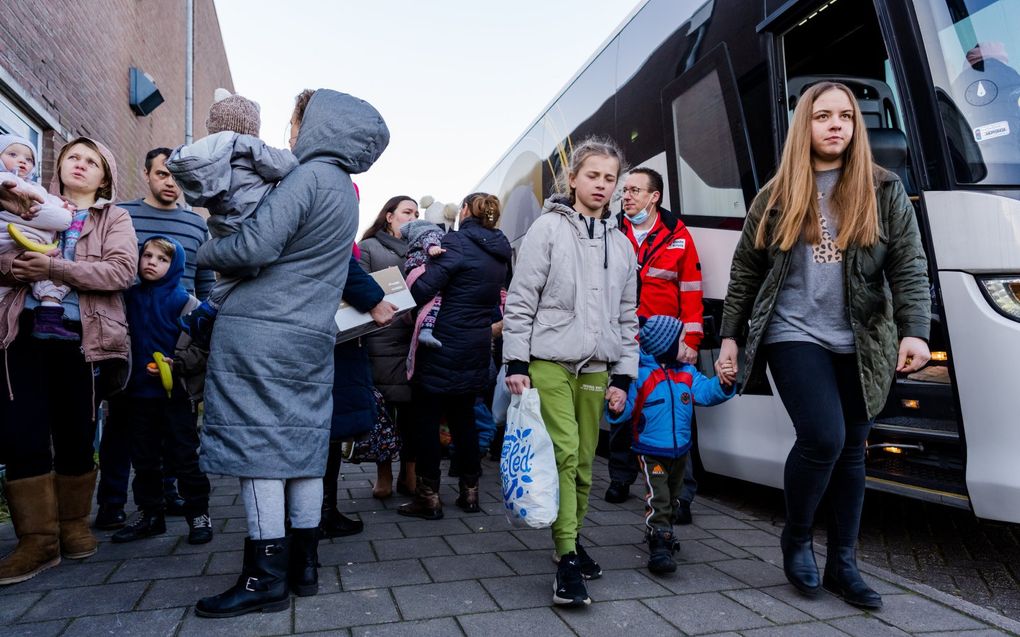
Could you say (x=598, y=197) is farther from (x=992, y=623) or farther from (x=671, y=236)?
(x=992, y=623)

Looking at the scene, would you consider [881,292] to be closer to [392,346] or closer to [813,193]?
[813,193]

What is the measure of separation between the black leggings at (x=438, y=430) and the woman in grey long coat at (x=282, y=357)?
135 centimetres

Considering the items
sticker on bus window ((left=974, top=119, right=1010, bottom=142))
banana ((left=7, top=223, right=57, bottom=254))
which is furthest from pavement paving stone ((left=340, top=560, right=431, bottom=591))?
sticker on bus window ((left=974, top=119, right=1010, bottom=142))

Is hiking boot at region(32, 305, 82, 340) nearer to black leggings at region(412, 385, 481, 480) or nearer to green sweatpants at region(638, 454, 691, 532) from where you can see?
black leggings at region(412, 385, 481, 480)

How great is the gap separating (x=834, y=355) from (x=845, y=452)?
1.25 feet

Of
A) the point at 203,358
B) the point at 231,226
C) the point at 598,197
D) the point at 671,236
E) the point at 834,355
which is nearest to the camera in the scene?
the point at 231,226

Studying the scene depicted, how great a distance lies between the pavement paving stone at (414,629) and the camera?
2.29 meters

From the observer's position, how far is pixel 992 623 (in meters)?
2.54

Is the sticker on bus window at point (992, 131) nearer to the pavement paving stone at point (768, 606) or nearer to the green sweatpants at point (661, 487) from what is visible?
the green sweatpants at point (661, 487)

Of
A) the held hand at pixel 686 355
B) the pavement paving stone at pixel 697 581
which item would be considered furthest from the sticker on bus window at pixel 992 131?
the pavement paving stone at pixel 697 581

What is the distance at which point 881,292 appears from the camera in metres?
2.69

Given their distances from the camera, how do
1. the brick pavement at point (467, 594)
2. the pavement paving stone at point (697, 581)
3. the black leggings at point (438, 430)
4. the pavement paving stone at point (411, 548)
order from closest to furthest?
1. the brick pavement at point (467, 594)
2. the pavement paving stone at point (697, 581)
3. the pavement paving stone at point (411, 548)
4. the black leggings at point (438, 430)

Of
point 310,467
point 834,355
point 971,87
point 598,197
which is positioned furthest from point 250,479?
point 971,87

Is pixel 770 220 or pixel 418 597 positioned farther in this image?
pixel 770 220
